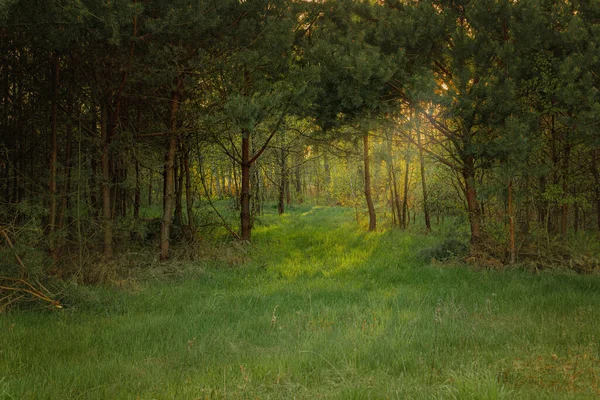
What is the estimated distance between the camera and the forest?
3719 millimetres

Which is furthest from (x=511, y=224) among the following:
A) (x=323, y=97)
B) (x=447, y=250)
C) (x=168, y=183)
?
(x=168, y=183)

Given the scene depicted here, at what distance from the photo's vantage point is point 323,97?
28.9ft

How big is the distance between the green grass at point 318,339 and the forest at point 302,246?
4 cm

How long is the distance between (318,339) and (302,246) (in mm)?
7324

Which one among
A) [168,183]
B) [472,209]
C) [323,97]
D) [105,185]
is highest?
[323,97]

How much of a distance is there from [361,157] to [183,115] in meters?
6.77

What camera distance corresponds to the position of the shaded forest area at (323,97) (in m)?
6.89

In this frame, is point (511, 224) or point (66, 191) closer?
point (66, 191)

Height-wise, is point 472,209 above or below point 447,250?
above

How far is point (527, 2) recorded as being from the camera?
22.2 feet

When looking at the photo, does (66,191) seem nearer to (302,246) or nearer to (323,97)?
(323,97)

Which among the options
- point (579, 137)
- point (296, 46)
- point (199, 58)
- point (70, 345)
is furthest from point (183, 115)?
point (579, 137)

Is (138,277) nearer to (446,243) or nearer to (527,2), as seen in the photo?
(446,243)

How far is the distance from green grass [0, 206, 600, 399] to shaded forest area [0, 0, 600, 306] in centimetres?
143
